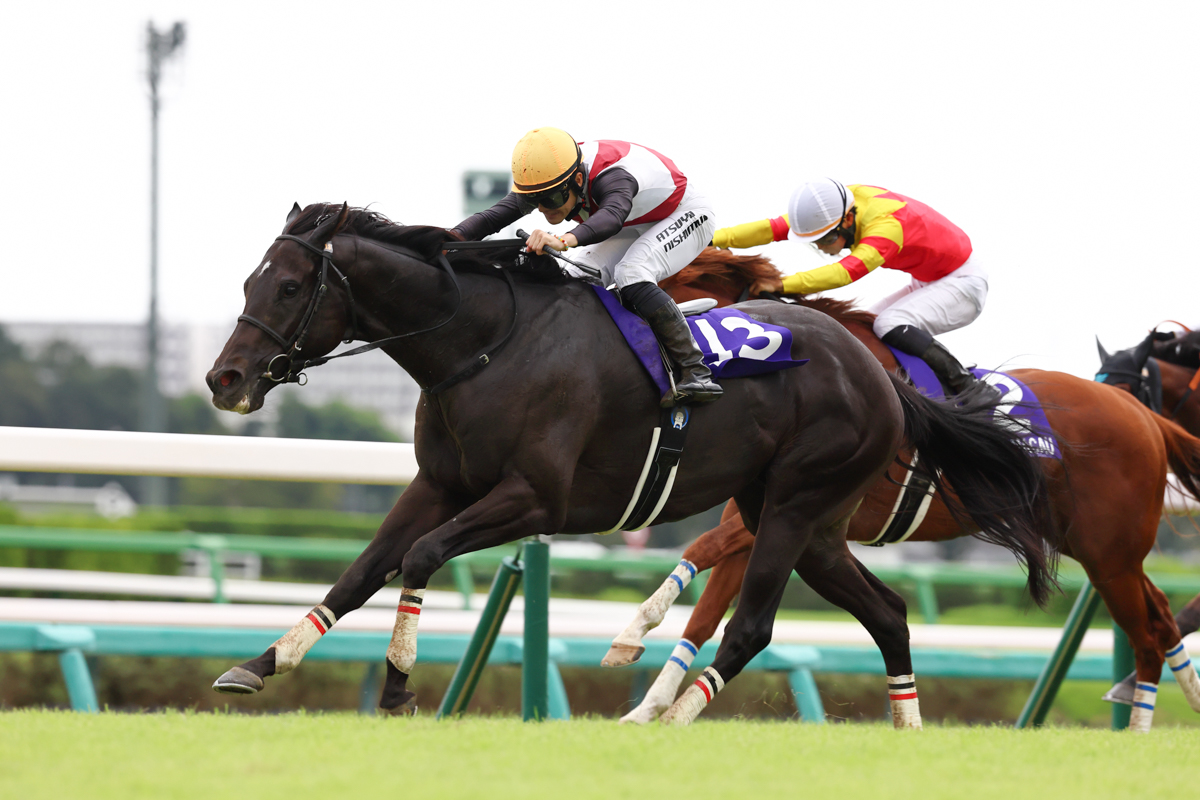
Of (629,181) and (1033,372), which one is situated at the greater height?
(629,181)

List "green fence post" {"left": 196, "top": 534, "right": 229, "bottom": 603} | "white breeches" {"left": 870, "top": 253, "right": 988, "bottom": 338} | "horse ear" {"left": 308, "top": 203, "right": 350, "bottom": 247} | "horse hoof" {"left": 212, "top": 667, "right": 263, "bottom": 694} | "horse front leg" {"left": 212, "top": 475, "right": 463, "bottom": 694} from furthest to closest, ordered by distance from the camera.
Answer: "green fence post" {"left": 196, "top": 534, "right": 229, "bottom": 603}, "white breeches" {"left": 870, "top": 253, "right": 988, "bottom": 338}, "horse ear" {"left": 308, "top": 203, "right": 350, "bottom": 247}, "horse front leg" {"left": 212, "top": 475, "right": 463, "bottom": 694}, "horse hoof" {"left": 212, "top": 667, "right": 263, "bottom": 694}

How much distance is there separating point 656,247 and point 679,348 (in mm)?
484

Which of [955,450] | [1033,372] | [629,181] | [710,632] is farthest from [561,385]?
[1033,372]

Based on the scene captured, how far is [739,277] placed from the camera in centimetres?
497

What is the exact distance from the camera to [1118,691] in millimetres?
5195

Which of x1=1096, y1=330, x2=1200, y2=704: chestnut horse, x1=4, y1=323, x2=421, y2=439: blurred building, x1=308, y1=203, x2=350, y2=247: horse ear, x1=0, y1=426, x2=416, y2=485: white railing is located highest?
x1=308, y1=203, x2=350, y2=247: horse ear

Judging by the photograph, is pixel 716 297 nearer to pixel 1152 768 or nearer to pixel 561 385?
pixel 561 385

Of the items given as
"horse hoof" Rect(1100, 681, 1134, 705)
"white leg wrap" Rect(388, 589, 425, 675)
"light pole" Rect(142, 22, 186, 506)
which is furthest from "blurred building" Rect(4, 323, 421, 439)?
"white leg wrap" Rect(388, 589, 425, 675)

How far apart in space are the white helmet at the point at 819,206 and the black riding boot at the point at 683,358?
1486 mm

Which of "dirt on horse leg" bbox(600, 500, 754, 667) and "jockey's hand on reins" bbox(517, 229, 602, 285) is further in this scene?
"dirt on horse leg" bbox(600, 500, 754, 667)

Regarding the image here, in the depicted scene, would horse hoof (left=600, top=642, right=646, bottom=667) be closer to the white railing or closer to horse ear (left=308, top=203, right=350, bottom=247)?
the white railing

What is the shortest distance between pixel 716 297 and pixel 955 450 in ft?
3.73

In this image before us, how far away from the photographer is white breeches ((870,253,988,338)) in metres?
5.12

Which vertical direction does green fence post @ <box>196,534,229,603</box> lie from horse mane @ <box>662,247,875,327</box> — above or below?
below
